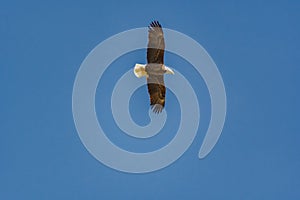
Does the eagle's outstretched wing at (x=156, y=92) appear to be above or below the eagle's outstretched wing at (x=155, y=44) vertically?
below

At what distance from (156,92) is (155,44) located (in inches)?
7.5

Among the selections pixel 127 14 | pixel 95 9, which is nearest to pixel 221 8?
pixel 127 14

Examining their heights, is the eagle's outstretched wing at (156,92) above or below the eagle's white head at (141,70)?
below

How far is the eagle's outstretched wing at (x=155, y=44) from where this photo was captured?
170cm

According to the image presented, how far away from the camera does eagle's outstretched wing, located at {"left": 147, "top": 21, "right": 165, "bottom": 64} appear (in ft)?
5.58

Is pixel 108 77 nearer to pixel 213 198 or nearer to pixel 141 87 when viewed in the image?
pixel 141 87

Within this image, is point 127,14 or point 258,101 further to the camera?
point 258,101

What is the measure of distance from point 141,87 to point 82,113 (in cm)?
25

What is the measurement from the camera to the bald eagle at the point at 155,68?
1704 mm

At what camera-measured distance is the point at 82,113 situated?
65.8 inches

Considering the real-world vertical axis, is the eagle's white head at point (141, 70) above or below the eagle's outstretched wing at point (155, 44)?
below

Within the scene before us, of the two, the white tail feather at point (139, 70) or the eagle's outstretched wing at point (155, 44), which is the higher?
the eagle's outstretched wing at point (155, 44)

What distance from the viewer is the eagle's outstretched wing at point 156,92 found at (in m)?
1.72

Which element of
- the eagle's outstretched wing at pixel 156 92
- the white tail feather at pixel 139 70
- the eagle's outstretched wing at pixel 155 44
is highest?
the eagle's outstretched wing at pixel 155 44
